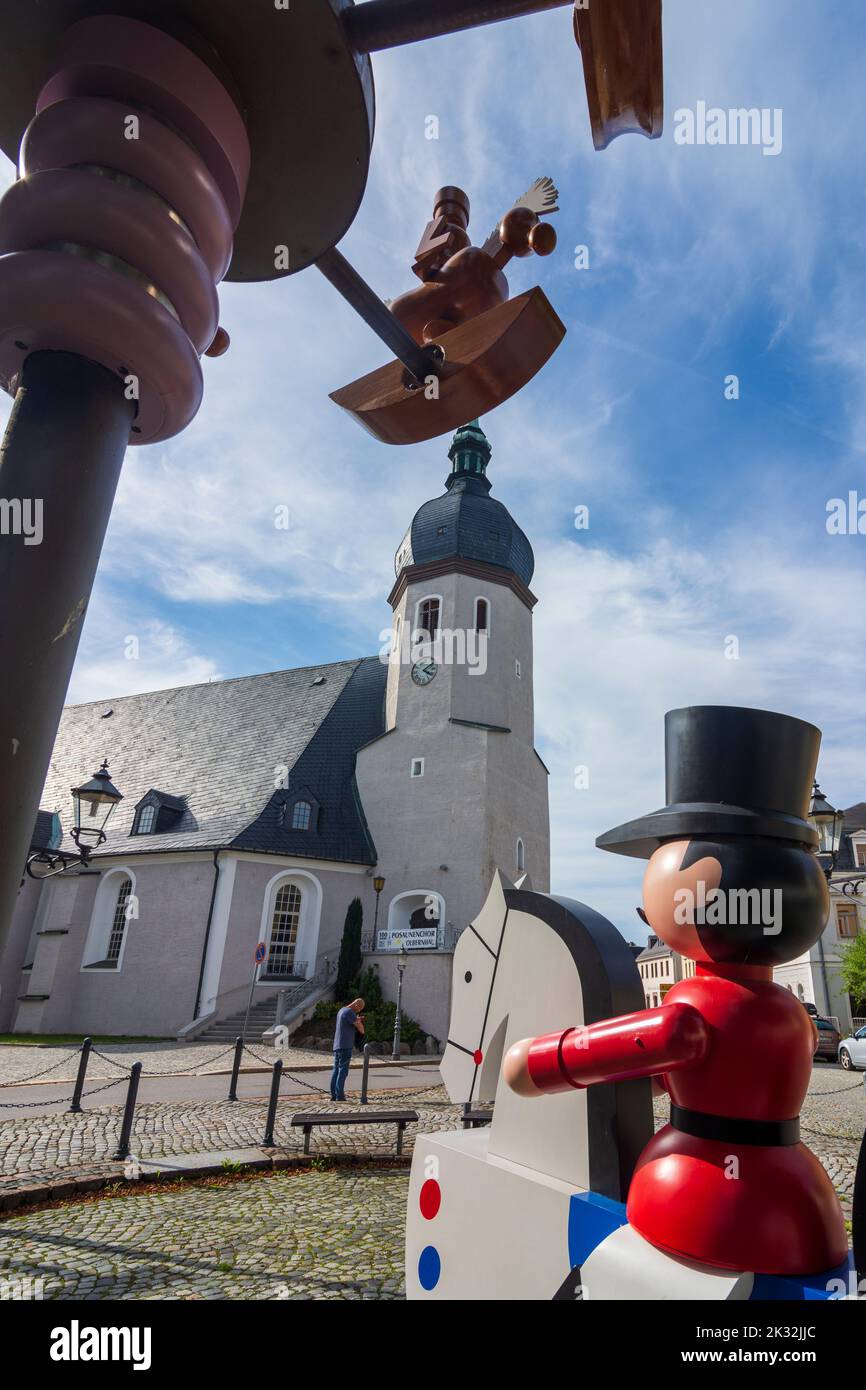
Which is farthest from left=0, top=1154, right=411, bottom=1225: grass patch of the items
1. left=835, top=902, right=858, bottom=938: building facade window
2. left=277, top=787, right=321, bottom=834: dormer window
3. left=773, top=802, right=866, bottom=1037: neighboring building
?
left=835, top=902, right=858, bottom=938: building facade window

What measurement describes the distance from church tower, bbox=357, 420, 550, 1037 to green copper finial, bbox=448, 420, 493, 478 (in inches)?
78.3

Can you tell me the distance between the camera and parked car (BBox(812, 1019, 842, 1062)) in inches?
919

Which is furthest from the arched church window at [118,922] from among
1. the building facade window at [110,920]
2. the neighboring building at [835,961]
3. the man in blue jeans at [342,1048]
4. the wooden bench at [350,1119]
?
the neighboring building at [835,961]

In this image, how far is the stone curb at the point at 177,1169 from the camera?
6.17 meters

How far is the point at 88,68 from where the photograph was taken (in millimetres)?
1146

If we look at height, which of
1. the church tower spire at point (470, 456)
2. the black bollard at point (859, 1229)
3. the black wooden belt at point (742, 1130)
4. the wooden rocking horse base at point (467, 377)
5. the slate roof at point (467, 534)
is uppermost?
the church tower spire at point (470, 456)

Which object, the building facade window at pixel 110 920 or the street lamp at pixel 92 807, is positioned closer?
the street lamp at pixel 92 807

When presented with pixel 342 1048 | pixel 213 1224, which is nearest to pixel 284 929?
pixel 342 1048

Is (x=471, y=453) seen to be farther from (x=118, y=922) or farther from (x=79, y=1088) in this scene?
(x=79, y=1088)

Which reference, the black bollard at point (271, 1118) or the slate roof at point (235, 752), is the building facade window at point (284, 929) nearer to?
the slate roof at point (235, 752)

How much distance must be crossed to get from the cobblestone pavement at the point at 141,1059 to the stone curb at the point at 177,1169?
626 centimetres

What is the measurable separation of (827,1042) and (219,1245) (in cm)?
2396

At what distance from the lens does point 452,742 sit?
87.9ft
